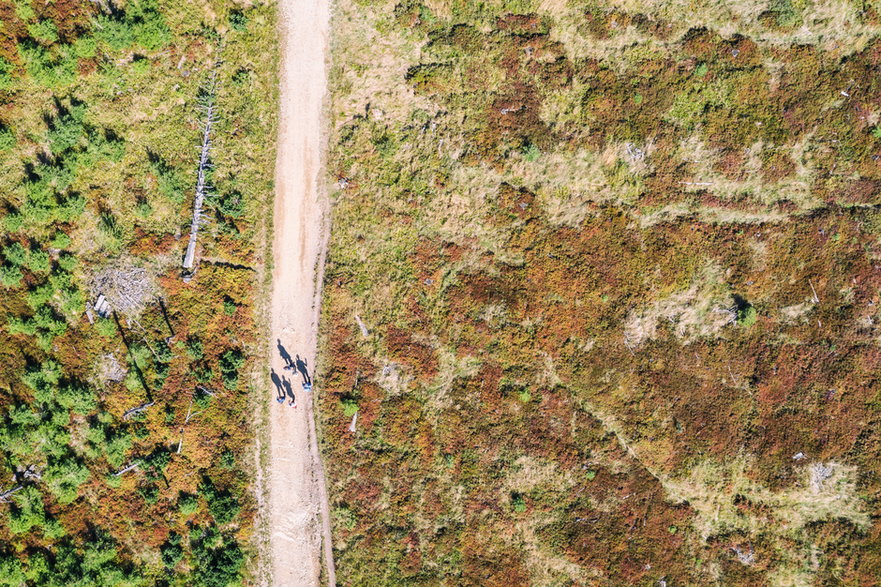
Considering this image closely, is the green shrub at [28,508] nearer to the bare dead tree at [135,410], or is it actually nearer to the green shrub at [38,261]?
the bare dead tree at [135,410]

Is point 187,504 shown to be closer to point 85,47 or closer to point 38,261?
point 38,261

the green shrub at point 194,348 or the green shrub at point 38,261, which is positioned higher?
the green shrub at point 38,261

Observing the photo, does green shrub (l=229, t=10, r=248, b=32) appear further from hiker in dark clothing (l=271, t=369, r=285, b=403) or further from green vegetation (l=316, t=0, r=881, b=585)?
hiker in dark clothing (l=271, t=369, r=285, b=403)

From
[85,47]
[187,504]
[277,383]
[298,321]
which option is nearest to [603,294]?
[298,321]

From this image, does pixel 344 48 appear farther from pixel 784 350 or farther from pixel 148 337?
pixel 784 350

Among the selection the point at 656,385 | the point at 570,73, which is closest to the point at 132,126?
the point at 570,73

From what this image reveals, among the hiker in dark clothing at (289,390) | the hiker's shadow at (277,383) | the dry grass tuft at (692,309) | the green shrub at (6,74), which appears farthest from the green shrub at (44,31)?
the dry grass tuft at (692,309)
